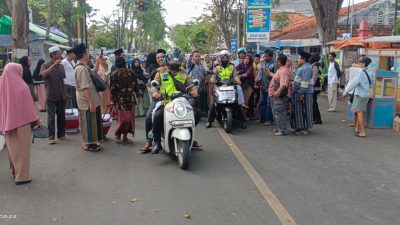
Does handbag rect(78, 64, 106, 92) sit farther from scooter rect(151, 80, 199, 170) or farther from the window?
the window

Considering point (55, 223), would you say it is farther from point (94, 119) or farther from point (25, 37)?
point (25, 37)

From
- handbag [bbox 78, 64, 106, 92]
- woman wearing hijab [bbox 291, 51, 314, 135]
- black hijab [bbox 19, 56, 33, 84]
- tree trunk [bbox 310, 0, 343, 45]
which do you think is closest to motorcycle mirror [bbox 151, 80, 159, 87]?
handbag [bbox 78, 64, 106, 92]

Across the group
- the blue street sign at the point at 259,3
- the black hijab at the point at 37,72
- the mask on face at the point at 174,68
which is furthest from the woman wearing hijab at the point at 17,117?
the blue street sign at the point at 259,3

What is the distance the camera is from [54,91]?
8766 mm

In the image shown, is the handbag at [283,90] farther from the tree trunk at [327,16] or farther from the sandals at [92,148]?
the tree trunk at [327,16]

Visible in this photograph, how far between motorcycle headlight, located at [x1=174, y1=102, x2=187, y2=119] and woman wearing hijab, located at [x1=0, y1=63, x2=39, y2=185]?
6.72 ft

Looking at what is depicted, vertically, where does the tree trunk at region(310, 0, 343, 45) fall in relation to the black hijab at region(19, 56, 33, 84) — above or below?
above

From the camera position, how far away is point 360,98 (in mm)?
9641

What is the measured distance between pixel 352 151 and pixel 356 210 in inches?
134

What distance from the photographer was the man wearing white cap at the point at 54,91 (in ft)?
28.7

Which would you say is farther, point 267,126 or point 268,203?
point 267,126

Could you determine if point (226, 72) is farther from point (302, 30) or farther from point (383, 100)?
point (302, 30)

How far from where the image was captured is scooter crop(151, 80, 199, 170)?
675 centimetres

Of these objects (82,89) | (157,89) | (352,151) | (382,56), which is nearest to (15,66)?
(82,89)
